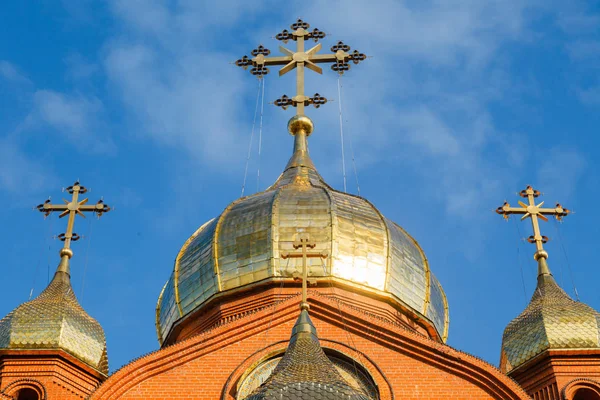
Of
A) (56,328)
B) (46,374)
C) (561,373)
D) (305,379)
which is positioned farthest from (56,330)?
(561,373)

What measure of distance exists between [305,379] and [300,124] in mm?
9650

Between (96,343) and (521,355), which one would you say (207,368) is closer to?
(96,343)

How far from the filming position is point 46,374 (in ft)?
60.8

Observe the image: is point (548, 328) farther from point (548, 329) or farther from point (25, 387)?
point (25, 387)

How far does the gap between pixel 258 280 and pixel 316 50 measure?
18.0ft

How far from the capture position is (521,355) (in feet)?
63.8

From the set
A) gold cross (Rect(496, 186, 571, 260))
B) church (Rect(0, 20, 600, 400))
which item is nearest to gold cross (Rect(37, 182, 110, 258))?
church (Rect(0, 20, 600, 400))

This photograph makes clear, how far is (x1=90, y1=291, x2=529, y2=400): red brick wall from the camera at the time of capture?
57.3 feet

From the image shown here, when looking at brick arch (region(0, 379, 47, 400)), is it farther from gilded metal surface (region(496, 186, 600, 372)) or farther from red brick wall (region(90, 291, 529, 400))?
gilded metal surface (region(496, 186, 600, 372))

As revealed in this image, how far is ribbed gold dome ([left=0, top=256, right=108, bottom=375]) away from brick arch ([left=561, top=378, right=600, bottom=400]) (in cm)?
578

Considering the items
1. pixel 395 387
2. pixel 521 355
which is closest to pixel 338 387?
pixel 395 387

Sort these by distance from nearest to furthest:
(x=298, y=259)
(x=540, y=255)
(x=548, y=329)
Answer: (x=548, y=329) < (x=298, y=259) < (x=540, y=255)

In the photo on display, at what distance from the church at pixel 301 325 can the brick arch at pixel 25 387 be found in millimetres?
21

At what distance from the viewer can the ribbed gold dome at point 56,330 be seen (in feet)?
61.6
